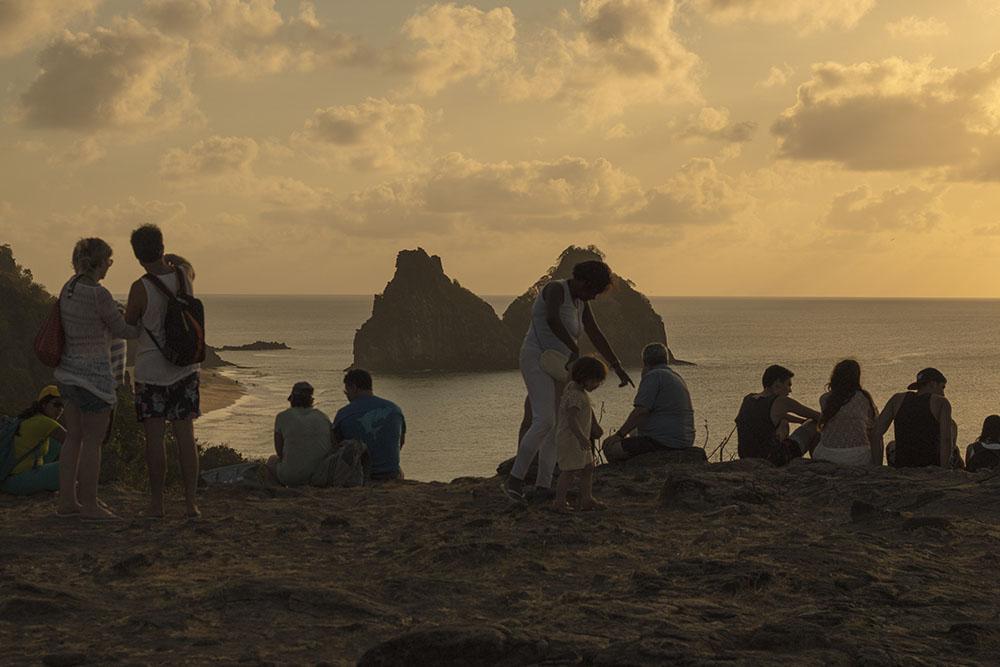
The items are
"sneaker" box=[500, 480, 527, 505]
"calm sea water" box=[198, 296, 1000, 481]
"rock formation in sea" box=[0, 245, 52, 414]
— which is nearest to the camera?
"sneaker" box=[500, 480, 527, 505]

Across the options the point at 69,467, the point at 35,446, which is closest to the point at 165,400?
the point at 69,467

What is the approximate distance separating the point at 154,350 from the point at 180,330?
260mm

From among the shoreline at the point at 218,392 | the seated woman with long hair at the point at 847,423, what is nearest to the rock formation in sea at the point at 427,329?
the shoreline at the point at 218,392

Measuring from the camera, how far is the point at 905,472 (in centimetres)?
995

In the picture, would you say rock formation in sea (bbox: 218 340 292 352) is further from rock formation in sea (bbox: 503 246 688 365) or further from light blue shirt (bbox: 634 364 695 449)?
light blue shirt (bbox: 634 364 695 449)

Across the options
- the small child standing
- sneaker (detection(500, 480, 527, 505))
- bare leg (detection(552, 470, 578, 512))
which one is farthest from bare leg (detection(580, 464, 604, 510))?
sneaker (detection(500, 480, 527, 505))

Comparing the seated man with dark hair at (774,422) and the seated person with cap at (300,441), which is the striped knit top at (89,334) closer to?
the seated person with cap at (300,441)

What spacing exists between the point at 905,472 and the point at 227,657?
7177 millimetres

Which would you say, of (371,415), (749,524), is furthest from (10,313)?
(749,524)

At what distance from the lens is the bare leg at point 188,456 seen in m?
7.78

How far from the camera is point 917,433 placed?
1063 cm

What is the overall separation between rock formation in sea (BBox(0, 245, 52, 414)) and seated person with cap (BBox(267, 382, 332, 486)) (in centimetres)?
4247

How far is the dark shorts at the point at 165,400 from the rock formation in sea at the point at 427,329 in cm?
12864

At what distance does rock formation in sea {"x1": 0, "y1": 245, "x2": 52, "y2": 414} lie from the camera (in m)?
50.4
